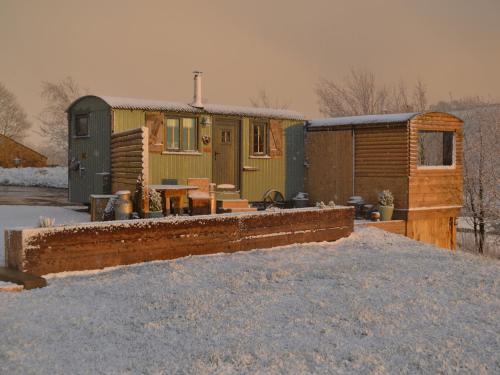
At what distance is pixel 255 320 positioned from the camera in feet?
18.5

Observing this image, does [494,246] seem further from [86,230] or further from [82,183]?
[86,230]

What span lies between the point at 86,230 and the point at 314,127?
A: 1082 cm

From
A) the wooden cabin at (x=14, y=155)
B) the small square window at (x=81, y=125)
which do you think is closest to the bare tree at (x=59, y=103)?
the wooden cabin at (x=14, y=155)

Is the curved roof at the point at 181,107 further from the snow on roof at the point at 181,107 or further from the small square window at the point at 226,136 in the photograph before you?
the small square window at the point at 226,136

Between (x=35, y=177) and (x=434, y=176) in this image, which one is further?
(x=35, y=177)

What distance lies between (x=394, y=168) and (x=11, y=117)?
53.8 meters

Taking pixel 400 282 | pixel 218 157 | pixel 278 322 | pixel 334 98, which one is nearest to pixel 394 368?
pixel 278 322

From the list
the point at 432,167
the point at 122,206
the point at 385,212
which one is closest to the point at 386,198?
the point at 385,212

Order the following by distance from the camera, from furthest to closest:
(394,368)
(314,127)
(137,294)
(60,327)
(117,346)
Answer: (314,127) < (137,294) < (60,327) < (117,346) < (394,368)

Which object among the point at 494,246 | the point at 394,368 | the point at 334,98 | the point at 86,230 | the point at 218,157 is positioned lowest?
the point at 494,246

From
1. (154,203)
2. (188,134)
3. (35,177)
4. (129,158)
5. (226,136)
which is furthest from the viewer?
(35,177)

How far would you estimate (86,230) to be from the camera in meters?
7.59

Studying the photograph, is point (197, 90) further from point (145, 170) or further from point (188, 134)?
point (145, 170)

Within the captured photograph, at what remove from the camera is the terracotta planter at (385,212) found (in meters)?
14.7
